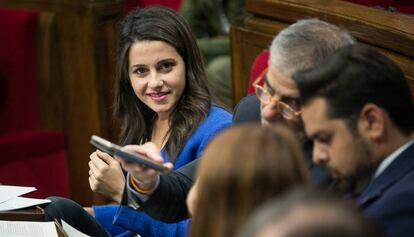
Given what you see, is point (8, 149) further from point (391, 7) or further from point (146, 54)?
point (391, 7)

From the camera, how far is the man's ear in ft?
4.31

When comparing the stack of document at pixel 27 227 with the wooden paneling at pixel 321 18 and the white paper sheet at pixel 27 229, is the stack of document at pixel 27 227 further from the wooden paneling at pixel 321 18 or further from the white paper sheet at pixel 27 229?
the wooden paneling at pixel 321 18

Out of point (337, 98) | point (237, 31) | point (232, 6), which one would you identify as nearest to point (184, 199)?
point (337, 98)

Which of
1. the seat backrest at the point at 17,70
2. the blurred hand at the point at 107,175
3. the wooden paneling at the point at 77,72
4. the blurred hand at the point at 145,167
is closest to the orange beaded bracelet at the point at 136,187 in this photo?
the blurred hand at the point at 145,167

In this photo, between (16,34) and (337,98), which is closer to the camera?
(337,98)

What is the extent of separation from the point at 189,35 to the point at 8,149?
1.03 metres

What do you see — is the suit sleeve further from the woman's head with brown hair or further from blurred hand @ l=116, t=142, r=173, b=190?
the woman's head with brown hair

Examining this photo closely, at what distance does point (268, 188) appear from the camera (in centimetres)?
104

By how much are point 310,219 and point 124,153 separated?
623mm

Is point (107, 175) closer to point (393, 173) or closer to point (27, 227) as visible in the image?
point (27, 227)

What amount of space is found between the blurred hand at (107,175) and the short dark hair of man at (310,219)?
87 centimetres

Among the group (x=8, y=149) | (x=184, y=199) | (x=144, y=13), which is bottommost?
(x=8, y=149)

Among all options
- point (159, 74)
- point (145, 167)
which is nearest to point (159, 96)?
point (159, 74)

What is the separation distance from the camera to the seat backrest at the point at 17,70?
279 cm
